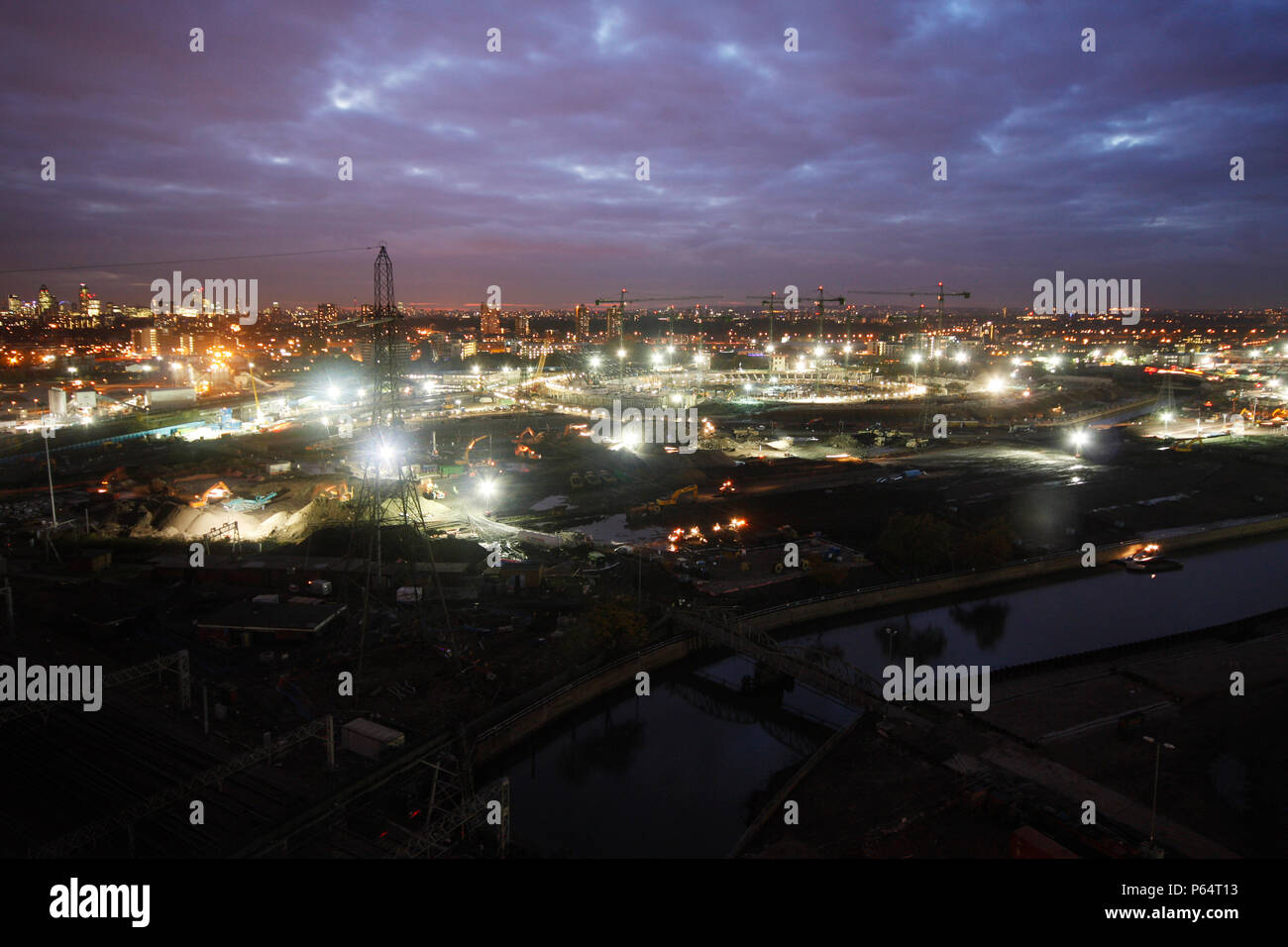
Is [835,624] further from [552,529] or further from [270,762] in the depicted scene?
[270,762]

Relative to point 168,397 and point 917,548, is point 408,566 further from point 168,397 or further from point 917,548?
point 168,397

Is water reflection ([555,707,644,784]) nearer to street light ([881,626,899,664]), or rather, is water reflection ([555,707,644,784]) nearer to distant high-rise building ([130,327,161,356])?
street light ([881,626,899,664])

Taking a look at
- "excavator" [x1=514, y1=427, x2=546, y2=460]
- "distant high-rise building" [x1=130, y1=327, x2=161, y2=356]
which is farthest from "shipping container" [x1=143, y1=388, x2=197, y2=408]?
"distant high-rise building" [x1=130, y1=327, x2=161, y2=356]

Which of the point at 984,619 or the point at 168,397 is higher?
the point at 168,397

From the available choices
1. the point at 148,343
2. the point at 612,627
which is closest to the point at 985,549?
the point at 612,627

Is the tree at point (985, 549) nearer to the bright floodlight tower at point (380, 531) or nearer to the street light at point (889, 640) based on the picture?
the street light at point (889, 640)

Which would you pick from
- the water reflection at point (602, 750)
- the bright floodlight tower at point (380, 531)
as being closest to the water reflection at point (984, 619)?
the water reflection at point (602, 750)

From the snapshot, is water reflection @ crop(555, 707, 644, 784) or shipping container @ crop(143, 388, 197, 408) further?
shipping container @ crop(143, 388, 197, 408)

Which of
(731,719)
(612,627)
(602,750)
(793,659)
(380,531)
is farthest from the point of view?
(380,531)

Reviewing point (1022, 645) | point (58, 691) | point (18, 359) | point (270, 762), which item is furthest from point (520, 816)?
point (18, 359)
